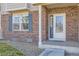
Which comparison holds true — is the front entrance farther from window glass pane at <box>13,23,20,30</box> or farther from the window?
window glass pane at <box>13,23,20,30</box>

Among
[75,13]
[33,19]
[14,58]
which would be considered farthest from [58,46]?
[14,58]

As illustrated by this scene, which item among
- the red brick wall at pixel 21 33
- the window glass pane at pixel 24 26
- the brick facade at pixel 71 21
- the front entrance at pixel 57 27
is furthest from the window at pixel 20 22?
the brick facade at pixel 71 21

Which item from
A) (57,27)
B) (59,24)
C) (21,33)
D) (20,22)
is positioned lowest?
(21,33)

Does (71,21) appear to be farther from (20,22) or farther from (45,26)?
(20,22)

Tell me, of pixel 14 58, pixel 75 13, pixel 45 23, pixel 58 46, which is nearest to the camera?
pixel 14 58

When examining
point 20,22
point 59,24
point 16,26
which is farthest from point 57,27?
point 16,26

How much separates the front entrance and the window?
6.03 feet

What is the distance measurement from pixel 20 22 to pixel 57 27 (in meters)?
3.01

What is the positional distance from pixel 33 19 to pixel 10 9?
2020 millimetres

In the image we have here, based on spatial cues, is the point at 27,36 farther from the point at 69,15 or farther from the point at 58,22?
the point at 69,15

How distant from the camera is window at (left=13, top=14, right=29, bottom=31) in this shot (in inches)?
558

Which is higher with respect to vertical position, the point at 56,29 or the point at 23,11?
the point at 23,11

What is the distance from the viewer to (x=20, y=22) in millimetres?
14625

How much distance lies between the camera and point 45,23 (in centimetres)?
1287
